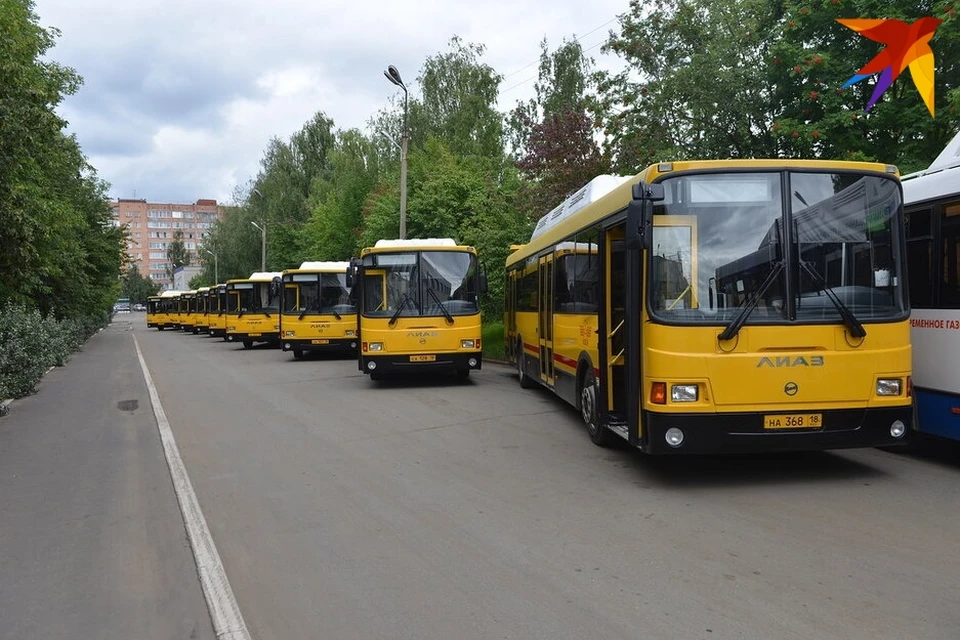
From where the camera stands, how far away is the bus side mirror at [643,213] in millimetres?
6531

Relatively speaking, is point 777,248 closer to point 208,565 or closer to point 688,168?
point 688,168

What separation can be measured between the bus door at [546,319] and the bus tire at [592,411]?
2.36 m

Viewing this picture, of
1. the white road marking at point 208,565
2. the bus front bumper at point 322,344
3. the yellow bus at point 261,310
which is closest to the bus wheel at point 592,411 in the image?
the white road marking at point 208,565

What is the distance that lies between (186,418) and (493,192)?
16.7 m

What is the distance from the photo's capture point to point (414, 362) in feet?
49.9

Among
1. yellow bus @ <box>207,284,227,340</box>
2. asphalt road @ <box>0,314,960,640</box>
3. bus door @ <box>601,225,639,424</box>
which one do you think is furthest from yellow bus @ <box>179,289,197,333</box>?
bus door @ <box>601,225,639,424</box>

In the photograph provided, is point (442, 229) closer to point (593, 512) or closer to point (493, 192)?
point (493, 192)

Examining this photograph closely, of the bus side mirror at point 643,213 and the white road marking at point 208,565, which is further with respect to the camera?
the bus side mirror at point 643,213

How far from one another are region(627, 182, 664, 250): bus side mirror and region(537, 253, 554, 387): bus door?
16.9 feet

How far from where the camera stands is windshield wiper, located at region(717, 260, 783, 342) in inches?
256

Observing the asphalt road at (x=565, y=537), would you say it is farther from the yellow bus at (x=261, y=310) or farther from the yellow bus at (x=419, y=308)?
the yellow bus at (x=261, y=310)

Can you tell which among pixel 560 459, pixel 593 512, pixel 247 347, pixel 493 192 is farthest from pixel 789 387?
pixel 247 347

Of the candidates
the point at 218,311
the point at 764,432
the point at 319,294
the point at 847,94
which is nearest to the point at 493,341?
the point at 319,294

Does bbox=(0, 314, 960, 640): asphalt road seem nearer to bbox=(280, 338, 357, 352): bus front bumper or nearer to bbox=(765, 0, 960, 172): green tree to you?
bbox=(765, 0, 960, 172): green tree
